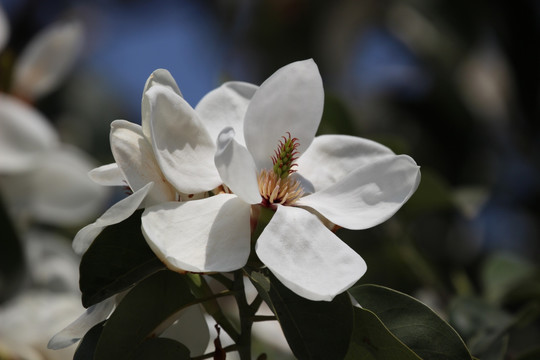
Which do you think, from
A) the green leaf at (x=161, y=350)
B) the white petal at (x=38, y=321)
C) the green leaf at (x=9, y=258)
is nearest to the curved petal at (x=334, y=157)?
Answer: the green leaf at (x=161, y=350)

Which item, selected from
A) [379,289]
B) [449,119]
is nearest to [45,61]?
[379,289]

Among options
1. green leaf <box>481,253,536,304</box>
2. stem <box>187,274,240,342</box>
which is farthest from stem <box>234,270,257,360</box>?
green leaf <box>481,253,536,304</box>

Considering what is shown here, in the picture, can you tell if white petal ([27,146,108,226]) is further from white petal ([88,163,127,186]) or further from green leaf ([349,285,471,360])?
green leaf ([349,285,471,360])

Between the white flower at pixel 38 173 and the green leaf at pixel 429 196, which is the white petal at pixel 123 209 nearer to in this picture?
the green leaf at pixel 429 196

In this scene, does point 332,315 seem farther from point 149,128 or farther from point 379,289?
point 149,128

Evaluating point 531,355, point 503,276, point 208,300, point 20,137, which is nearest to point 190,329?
point 208,300
